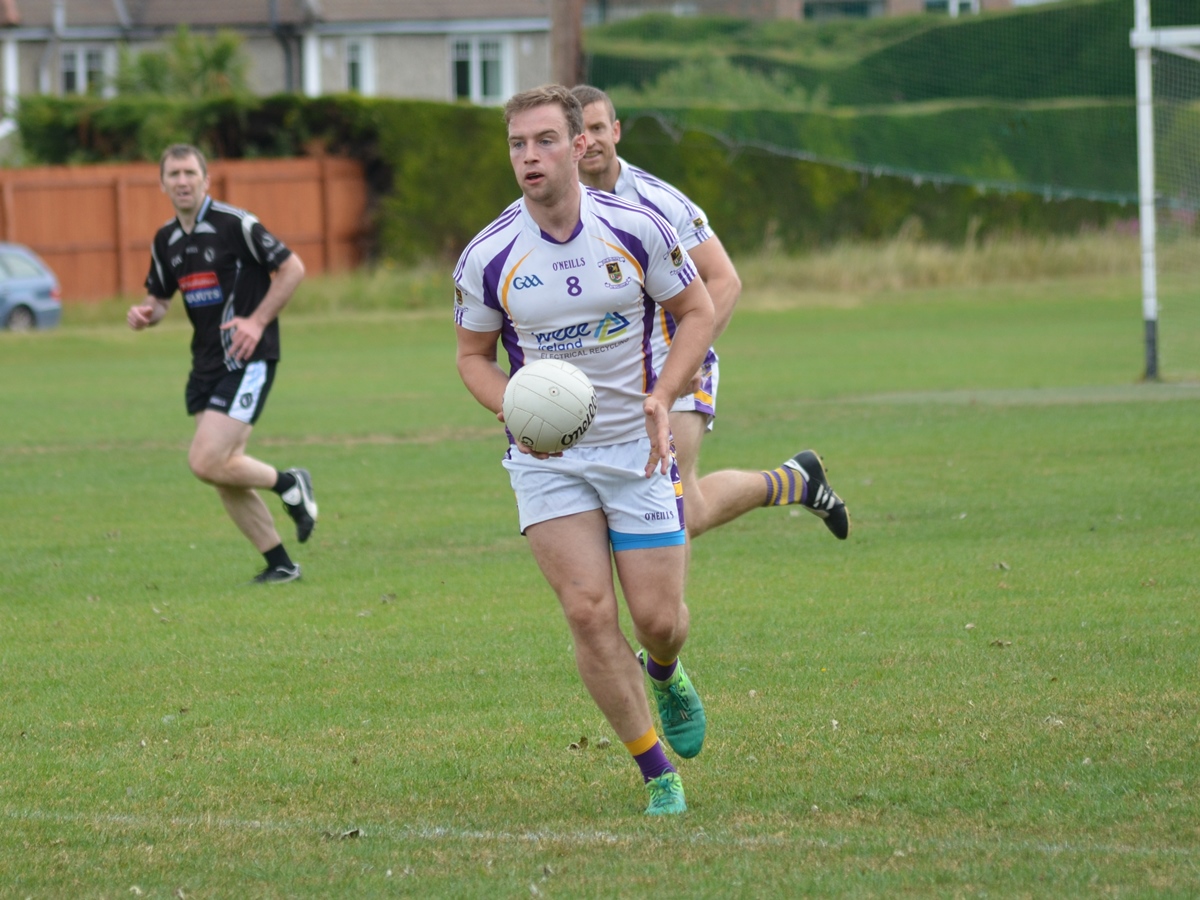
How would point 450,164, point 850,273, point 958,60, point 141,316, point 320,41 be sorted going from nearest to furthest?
point 141,316 → point 850,273 → point 450,164 → point 958,60 → point 320,41

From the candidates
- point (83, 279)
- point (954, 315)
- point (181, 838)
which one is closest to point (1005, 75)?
point (954, 315)

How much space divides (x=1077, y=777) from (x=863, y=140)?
33607 mm

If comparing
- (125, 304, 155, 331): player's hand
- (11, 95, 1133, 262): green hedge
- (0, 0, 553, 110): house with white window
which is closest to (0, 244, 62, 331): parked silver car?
(11, 95, 1133, 262): green hedge

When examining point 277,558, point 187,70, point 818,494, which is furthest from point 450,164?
point 818,494

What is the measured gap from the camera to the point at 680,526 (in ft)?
18.4

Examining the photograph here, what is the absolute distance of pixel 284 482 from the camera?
10.2 m

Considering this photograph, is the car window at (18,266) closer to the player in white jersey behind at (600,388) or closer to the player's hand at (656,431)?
the player in white jersey behind at (600,388)

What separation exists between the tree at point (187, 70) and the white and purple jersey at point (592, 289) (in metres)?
35.3

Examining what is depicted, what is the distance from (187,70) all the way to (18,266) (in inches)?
414

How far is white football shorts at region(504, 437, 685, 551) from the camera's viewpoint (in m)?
5.50

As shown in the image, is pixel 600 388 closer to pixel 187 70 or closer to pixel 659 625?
pixel 659 625

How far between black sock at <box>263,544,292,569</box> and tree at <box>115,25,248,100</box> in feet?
102

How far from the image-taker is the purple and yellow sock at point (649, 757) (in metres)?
5.47

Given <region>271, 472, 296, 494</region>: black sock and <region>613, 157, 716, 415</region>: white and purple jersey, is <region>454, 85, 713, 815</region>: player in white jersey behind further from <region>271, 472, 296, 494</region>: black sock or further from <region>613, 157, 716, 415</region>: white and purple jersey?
<region>271, 472, 296, 494</region>: black sock
